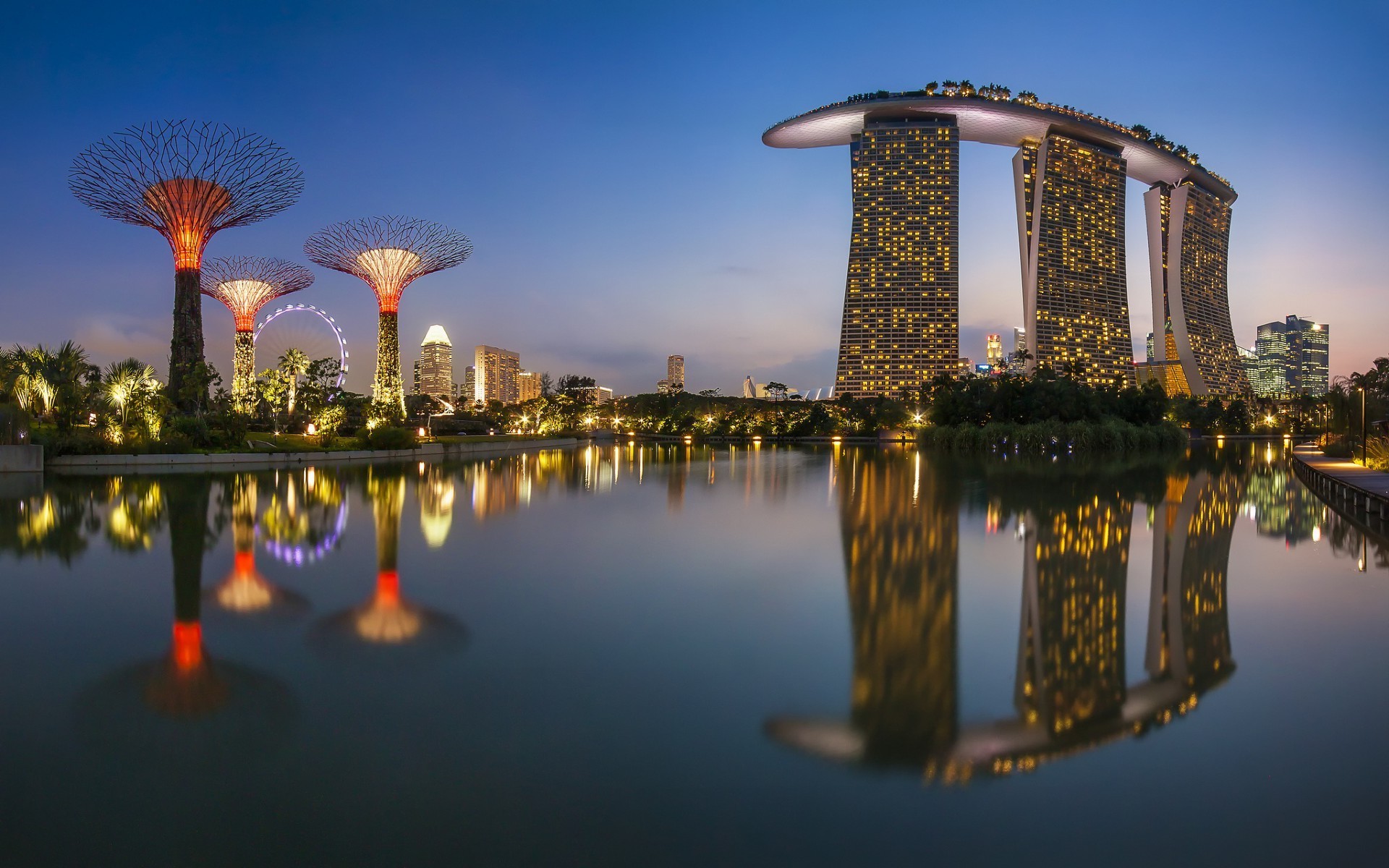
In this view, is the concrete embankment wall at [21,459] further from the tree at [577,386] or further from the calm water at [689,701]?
the tree at [577,386]

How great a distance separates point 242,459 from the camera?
2888 cm

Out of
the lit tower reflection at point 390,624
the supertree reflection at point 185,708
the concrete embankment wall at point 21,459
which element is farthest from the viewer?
the concrete embankment wall at point 21,459

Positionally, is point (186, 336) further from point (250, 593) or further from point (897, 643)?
point (897, 643)

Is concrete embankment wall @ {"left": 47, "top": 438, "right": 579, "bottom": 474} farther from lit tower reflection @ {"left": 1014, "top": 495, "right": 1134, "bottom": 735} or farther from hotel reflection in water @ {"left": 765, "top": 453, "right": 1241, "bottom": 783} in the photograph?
lit tower reflection @ {"left": 1014, "top": 495, "right": 1134, "bottom": 735}

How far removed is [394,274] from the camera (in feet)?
122

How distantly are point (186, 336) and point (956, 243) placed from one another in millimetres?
93150

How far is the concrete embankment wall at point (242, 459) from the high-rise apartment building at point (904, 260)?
73.6 meters

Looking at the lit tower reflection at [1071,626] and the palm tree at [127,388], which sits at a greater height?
the palm tree at [127,388]

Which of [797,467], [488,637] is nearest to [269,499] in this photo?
[488,637]

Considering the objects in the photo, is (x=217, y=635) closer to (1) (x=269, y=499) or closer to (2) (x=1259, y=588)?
(2) (x=1259, y=588)

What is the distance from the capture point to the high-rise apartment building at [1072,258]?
10219cm

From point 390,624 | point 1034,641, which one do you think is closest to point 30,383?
point 390,624

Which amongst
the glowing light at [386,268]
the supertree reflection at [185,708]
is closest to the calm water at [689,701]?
the supertree reflection at [185,708]

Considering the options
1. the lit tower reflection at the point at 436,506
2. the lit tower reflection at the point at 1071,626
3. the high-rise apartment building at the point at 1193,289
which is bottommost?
the lit tower reflection at the point at 436,506
